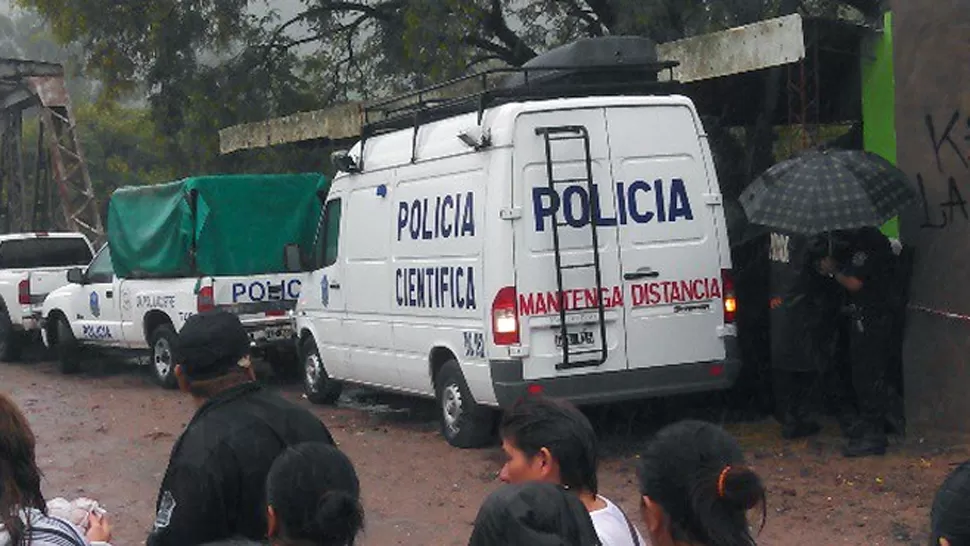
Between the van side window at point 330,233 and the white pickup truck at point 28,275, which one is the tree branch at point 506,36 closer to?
the white pickup truck at point 28,275

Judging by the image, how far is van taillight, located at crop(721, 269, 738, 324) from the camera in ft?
31.1

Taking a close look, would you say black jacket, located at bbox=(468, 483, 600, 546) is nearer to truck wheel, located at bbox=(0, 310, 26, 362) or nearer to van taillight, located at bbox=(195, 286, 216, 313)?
van taillight, located at bbox=(195, 286, 216, 313)

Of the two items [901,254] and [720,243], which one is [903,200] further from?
[720,243]

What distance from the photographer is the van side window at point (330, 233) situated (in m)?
11.8

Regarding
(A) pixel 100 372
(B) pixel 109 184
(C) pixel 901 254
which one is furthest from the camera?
(B) pixel 109 184

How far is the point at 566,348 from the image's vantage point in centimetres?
907

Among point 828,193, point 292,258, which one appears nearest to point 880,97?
point 828,193

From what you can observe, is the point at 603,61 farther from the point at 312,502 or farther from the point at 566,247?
the point at 312,502

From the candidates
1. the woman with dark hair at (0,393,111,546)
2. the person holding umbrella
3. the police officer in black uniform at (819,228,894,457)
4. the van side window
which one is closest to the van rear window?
the van side window

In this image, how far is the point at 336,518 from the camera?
3.04 meters

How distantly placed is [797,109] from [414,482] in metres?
5.75

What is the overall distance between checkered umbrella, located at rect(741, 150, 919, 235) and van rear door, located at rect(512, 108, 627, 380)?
1.08 m

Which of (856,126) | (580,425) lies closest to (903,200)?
(856,126)

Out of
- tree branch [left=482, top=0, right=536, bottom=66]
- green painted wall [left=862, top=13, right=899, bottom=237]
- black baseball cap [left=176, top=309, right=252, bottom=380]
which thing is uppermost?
tree branch [left=482, top=0, right=536, bottom=66]
